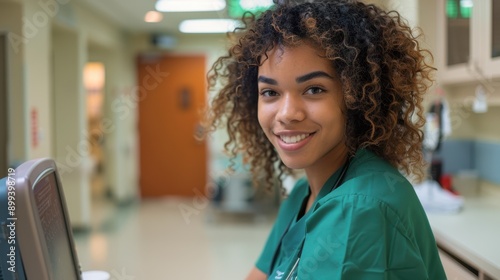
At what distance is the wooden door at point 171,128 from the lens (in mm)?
7242

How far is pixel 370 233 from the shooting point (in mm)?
847

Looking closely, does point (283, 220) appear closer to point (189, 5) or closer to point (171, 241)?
point (171, 241)

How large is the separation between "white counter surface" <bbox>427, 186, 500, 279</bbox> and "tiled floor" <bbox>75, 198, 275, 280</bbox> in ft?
6.24

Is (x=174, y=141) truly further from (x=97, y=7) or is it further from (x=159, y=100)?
(x=97, y=7)

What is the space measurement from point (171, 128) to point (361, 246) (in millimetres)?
6656

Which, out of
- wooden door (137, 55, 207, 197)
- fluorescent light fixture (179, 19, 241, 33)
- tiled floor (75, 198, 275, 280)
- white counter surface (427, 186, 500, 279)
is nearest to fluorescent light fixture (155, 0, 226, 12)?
fluorescent light fixture (179, 19, 241, 33)

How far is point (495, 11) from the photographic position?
6.72 ft

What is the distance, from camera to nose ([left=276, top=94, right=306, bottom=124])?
105 cm

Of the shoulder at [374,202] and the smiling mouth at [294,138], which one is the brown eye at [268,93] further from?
the shoulder at [374,202]

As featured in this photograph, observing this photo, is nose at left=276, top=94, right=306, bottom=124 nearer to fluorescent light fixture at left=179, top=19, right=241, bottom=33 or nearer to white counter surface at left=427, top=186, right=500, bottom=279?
white counter surface at left=427, top=186, right=500, bottom=279

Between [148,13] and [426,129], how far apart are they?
3.79m

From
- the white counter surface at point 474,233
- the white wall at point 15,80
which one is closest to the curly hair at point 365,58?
the white counter surface at point 474,233

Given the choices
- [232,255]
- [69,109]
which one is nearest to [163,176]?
[69,109]

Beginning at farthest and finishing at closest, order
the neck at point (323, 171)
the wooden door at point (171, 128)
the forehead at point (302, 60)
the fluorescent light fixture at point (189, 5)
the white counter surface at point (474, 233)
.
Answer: the wooden door at point (171, 128), the fluorescent light fixture at point (189, 5), the white counter surface at point (474, 233), the neck at point (323, 171), the forehead at point (302, 60)
